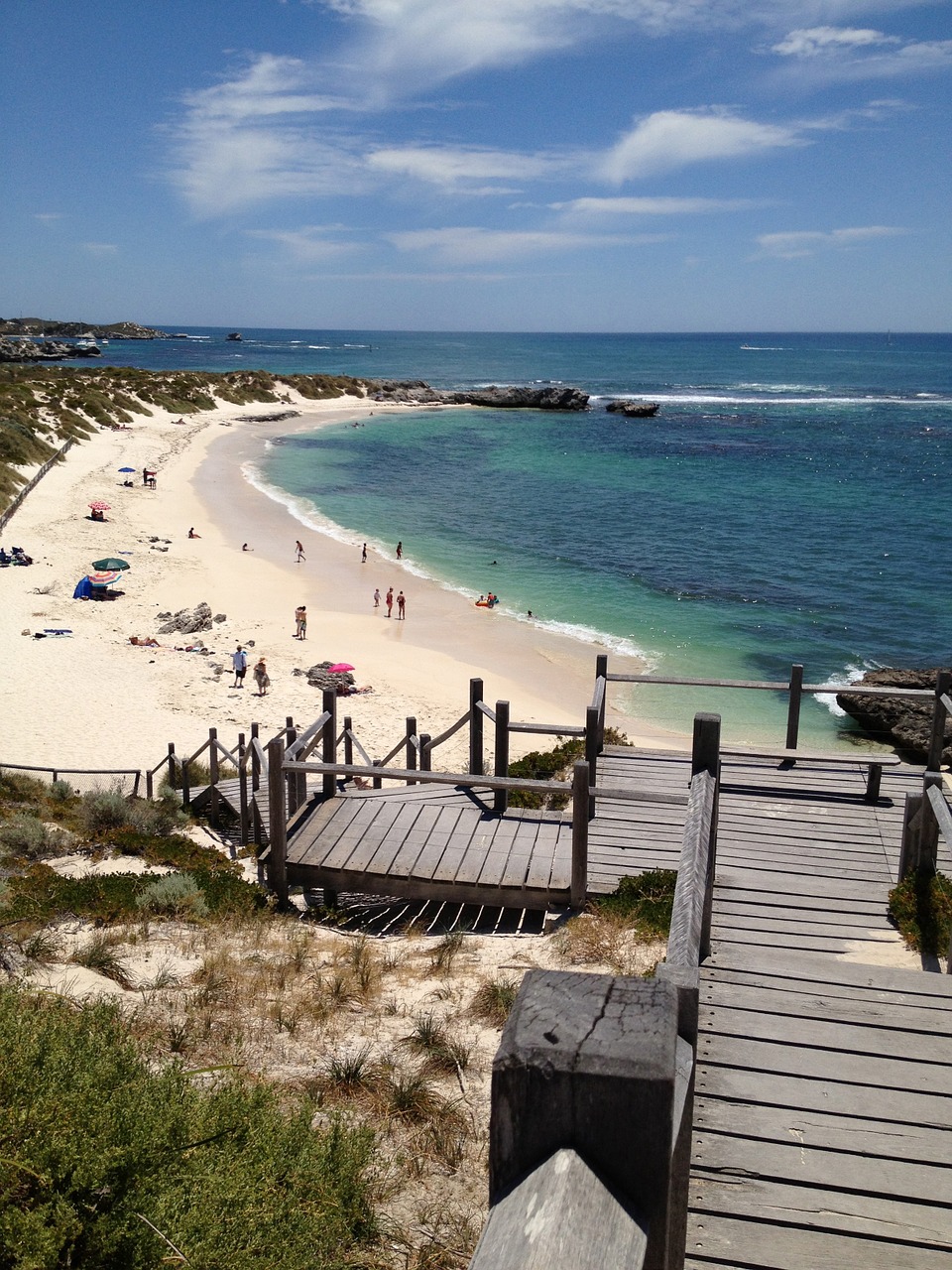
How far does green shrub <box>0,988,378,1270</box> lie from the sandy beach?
1274 cm

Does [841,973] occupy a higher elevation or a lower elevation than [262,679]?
higher

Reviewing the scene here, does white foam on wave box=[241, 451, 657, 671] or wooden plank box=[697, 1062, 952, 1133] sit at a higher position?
wooden plank box=[697, 1062, 952, 1133]

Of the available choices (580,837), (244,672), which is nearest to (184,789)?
(244,672)

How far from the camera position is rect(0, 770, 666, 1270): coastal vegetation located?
3443 millimetres

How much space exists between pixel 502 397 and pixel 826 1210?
9327 cm

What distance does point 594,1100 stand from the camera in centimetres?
152

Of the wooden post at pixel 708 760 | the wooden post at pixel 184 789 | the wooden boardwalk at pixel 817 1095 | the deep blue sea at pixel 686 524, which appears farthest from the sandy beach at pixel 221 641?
the wooden post at pixel 708 760

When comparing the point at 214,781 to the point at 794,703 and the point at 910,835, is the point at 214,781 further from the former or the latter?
the point at 910,835

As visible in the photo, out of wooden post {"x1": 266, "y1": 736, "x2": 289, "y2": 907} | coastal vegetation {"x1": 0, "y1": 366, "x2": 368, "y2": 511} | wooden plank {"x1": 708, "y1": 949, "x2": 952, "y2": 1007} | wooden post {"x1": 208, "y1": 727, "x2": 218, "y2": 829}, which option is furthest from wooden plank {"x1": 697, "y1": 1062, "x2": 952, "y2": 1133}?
coastal vegetation {"x1": 0, "y1": 366, "x2": 368, "y2": 511}

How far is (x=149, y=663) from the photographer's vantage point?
22.1 m

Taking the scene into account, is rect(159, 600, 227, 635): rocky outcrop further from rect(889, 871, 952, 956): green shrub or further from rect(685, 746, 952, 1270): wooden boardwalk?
rect(889, 871, 952, 956): green shrub

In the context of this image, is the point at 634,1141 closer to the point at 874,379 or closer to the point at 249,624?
the point at 249,624

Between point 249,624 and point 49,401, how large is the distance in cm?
4100

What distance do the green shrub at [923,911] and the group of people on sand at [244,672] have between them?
15.8m
